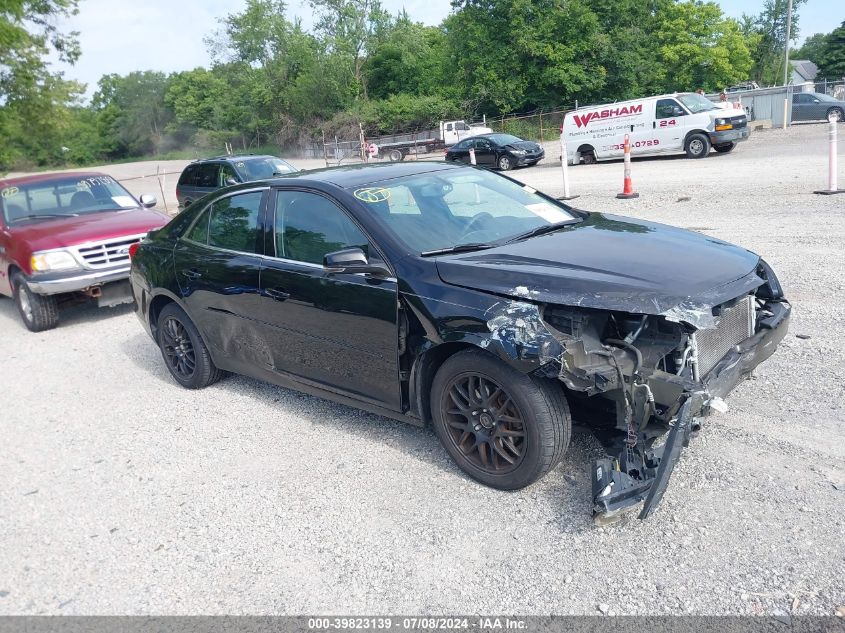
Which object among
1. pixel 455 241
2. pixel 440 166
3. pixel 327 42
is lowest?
pixel 455 241

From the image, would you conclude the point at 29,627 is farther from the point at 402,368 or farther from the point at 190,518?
the point at 402,368

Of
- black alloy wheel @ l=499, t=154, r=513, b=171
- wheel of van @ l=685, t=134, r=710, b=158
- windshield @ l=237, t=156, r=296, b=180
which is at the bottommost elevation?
black alloy wheel @ l=499, t=154, r=513, b=171

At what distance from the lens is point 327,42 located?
222 feet

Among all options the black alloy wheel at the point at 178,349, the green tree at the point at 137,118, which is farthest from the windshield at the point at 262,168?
the green tree at the point at 137,118

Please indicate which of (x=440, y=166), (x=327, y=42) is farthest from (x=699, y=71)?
(x=440, y=166)

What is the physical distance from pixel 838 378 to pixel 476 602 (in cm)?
312

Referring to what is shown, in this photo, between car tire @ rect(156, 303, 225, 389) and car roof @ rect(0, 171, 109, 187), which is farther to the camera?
car roof @ rect(0, 171, 109, 187)

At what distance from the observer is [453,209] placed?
458 centimetres

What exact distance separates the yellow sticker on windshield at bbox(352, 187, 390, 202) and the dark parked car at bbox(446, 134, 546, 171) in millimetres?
22257

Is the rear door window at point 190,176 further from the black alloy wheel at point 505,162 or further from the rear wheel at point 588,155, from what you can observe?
the rear wheel at point 588,155

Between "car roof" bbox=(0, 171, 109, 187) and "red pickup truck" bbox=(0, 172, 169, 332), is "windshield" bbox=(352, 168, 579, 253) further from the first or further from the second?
"car roof" bbox=(0, 171, 109, 187)

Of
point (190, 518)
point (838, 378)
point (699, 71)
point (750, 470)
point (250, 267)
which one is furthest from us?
point (699, 71)

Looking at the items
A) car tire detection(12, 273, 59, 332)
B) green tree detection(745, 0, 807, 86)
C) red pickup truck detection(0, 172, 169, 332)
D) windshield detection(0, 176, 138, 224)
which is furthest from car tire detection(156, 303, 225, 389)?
green tree detection(745, 0, 807, 86)

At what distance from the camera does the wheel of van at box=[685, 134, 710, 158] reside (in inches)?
819
